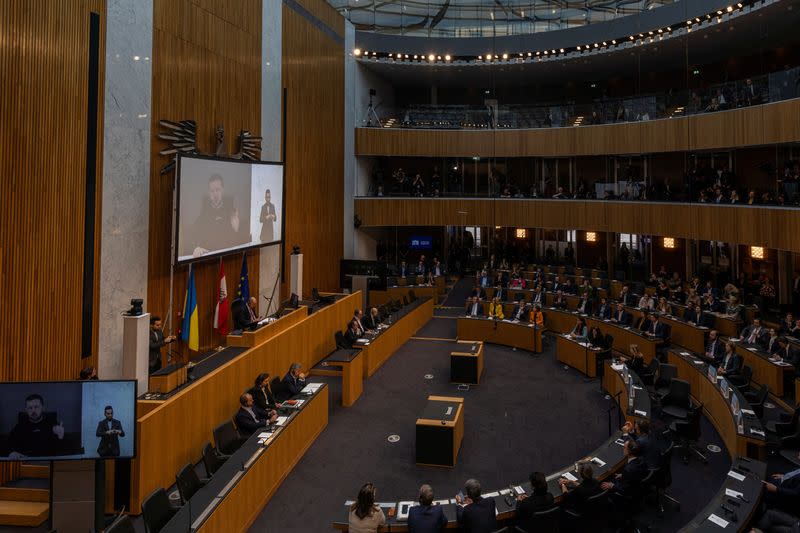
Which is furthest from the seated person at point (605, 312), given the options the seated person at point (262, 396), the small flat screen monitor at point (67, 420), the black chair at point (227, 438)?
the small flat screen monitor at point (67, 420)

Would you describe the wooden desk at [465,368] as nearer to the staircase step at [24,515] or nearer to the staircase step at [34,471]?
the staircase step at [34,471]

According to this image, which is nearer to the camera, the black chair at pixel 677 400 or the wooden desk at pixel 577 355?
the black chair at pixel 677 400

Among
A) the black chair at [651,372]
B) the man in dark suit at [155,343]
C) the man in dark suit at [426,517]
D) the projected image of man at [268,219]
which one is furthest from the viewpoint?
the projected image of man at [268,219]

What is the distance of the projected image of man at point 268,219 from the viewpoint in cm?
1308

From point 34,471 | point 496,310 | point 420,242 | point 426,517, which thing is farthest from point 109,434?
point 420,242

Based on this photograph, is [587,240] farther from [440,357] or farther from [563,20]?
[440,357]

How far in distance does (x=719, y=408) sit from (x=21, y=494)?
34.2ft

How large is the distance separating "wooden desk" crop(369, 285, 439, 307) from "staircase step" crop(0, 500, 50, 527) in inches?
539

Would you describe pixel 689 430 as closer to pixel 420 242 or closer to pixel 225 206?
pixel 225 206

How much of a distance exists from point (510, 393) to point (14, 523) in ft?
28.5

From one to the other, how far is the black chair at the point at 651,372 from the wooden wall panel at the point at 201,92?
29.6 ft

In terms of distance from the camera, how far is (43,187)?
25.0ft

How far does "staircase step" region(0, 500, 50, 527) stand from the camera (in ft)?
20.8

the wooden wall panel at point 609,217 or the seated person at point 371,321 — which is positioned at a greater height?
the wooden wall panel at point 609,217
